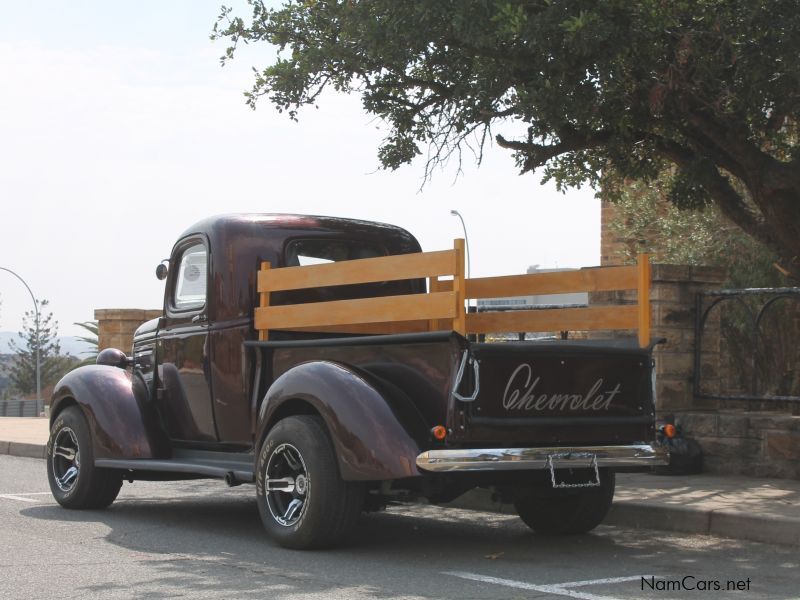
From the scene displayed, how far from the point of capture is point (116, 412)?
30.2ft

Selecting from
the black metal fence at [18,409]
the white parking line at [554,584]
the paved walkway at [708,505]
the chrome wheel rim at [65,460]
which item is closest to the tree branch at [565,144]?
the paved walkway at [708,505]

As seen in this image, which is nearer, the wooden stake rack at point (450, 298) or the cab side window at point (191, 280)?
the wooden stake rack at point (450, 298)

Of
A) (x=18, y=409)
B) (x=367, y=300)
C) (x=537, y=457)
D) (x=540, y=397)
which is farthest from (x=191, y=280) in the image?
(x=18, y=409)

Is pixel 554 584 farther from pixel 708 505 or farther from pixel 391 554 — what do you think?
pixel 708 505

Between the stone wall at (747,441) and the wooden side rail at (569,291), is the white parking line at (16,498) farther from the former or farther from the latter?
the stone wall at (747,441)

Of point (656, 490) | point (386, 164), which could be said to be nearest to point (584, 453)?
point (656, 490)

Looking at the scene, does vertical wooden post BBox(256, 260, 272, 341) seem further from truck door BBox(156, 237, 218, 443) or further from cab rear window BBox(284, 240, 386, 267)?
truck door BBox(156, 237, 218, 443)

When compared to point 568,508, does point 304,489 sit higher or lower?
higher

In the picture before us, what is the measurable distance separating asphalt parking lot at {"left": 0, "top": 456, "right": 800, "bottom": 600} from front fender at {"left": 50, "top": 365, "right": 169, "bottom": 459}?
0.53 m

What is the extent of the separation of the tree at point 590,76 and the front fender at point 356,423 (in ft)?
11.1

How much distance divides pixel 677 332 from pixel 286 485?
505 centimetres

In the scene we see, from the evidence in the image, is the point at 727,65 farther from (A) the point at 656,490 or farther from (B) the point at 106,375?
(B) the point at 106,375

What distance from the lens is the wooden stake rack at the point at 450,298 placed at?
698cm

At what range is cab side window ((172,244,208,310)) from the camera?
29.7ft
